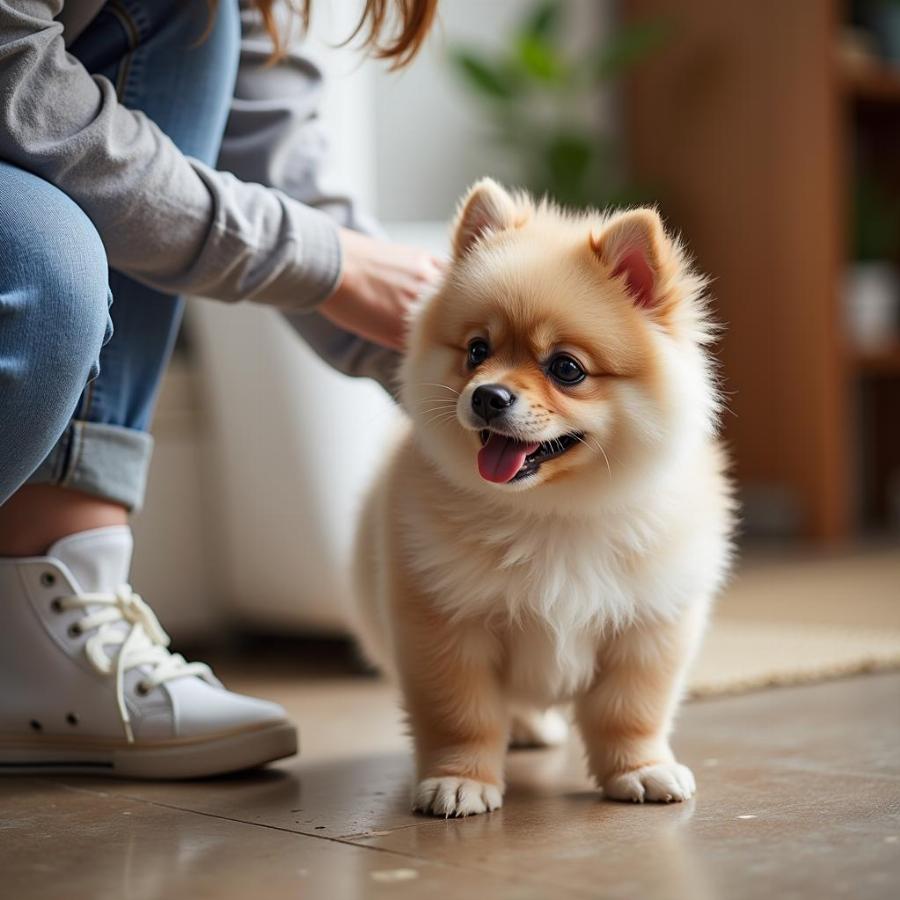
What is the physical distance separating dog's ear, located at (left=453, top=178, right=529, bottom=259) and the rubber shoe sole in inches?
20.3

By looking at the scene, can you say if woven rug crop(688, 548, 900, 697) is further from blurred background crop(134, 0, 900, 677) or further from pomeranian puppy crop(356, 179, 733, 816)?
pomeranian puppy crop(356, 179, 733, 816)

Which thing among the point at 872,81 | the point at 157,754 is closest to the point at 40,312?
the point at 157,754

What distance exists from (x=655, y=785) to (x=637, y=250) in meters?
0.47

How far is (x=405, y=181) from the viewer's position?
393cm

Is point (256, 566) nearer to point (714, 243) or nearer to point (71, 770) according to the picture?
point (71, 770)

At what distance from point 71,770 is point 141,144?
622mm

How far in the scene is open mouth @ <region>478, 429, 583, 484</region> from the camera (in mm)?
1092

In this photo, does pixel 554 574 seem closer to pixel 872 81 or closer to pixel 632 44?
pixel 632 44

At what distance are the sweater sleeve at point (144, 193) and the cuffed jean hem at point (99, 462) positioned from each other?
164mm

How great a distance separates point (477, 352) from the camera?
1153 millimetres

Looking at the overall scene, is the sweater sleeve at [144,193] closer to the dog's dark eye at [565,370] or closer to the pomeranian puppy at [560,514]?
the pomeranian puppy at [560,514]

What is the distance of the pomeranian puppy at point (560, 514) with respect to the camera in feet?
3.65

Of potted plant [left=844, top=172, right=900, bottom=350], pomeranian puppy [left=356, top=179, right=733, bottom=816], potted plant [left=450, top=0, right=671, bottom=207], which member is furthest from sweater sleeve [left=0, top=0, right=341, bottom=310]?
potted plant [left=844, top=172, right=900, bottom=350]

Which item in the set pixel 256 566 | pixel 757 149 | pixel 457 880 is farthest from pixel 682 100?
pixel 457 880
